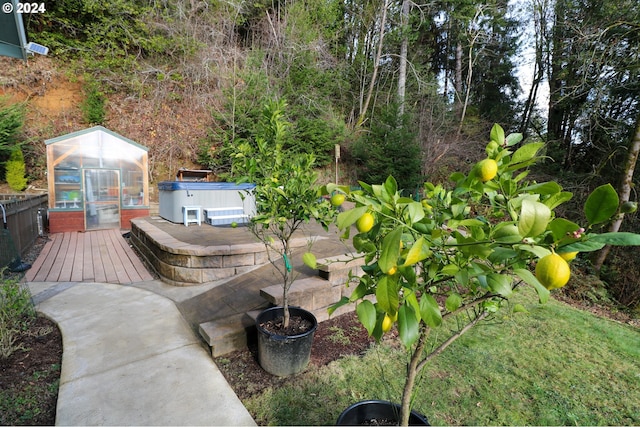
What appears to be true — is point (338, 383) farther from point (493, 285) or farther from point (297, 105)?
point (297, 105)

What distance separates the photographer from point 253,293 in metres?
3.11

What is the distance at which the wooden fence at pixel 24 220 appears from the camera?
15.0 feet

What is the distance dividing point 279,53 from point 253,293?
472 inches

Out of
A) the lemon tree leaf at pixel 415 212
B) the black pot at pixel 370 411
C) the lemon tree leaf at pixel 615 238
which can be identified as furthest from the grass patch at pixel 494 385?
the lemon tree leaf at pixel 615 238

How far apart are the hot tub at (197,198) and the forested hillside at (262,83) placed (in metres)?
2.72

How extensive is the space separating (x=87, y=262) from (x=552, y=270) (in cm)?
616

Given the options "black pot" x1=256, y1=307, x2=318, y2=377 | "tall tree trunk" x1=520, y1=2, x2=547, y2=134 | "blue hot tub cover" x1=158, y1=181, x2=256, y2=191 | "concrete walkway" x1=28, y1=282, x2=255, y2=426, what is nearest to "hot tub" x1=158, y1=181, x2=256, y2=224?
"blue hot tub cover" x1=158, y1=181, x2=256, y2=191

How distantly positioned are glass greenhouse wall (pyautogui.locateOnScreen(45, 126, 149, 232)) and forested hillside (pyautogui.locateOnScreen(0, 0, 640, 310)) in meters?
2.60

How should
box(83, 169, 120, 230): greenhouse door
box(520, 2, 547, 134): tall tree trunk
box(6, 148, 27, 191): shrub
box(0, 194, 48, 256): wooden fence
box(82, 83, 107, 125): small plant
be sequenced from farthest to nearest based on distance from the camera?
box(82, 83, 107, 125): small plant, box(520, 2, 547, 134): tall tree trunk, box(6, 148, 27, 191): shrub, box(83, 169, 120, 230): greenhouse door, box(0, 194, 48, 256): wooden fence

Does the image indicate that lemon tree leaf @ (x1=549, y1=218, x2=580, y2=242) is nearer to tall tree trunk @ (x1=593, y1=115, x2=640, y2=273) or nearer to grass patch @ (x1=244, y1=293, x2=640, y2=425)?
grass patch @ (x1=244, y1=293, x2=640, y2=425)

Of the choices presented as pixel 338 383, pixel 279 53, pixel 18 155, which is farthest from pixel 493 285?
pixel 279 53

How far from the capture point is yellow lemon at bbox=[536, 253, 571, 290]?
1.56 ft

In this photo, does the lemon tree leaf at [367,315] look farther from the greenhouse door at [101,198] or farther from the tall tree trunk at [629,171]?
the greenhouse door at [101,198]

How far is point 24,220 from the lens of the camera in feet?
17.2
